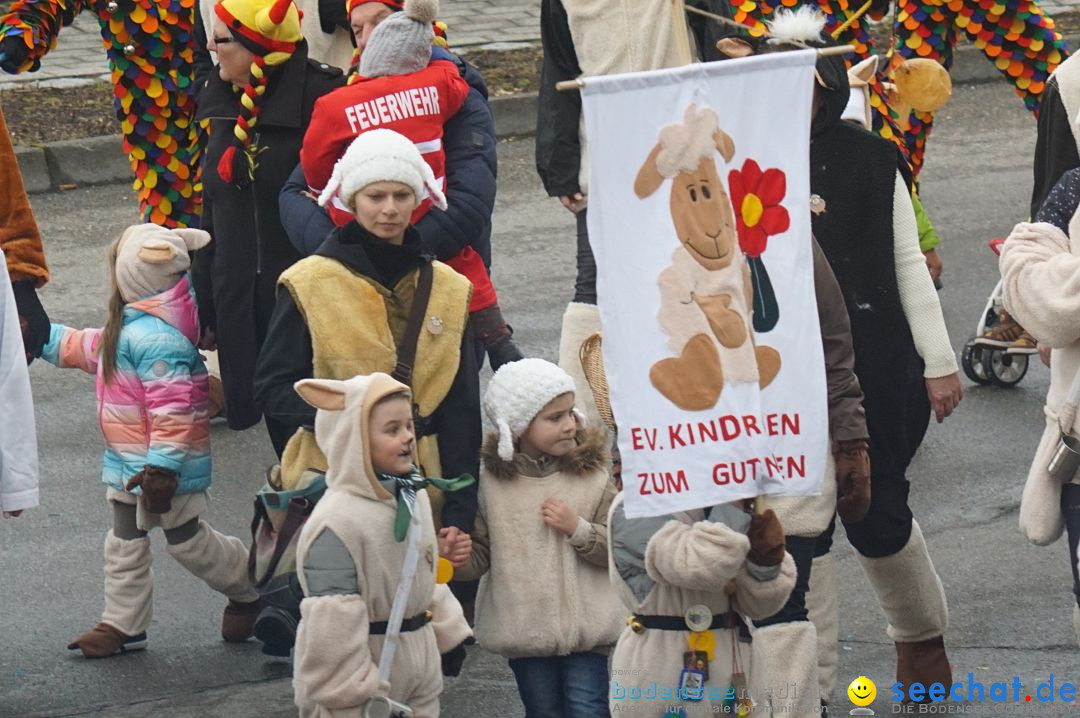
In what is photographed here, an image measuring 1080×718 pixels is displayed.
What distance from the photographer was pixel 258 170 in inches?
274

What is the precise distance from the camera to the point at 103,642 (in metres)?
6.54

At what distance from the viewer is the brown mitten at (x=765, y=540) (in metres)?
4.90

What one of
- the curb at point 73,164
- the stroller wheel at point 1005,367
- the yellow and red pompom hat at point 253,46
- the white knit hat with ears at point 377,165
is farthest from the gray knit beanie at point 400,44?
the curb at point 73,164

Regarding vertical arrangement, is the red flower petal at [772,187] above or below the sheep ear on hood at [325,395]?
above

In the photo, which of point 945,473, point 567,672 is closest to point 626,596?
point 567,672

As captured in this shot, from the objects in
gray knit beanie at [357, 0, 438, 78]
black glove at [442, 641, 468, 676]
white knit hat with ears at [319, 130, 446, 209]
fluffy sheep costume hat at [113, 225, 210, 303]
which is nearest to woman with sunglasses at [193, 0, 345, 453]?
gray knit beanie at [357, 0, 438, 78]

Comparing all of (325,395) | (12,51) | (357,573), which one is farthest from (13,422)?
(12,51)

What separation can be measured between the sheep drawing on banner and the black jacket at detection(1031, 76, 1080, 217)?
1638 millimetres

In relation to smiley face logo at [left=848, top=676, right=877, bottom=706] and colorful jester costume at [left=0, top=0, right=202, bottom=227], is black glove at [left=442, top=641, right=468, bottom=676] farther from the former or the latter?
colorful jester costume at [left=0, top=0, right=202, bottom=227]

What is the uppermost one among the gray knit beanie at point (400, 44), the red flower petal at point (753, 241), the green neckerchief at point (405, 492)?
the red flower petal at point (753, 241)

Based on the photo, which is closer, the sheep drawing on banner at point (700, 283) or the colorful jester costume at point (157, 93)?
the sheep drawing on banner at point (700, 283)

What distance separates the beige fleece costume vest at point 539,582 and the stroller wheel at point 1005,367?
3707 mm

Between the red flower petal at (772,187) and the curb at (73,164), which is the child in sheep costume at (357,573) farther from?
the curb at (73,164)

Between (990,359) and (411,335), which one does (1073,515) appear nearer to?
(411,335)
